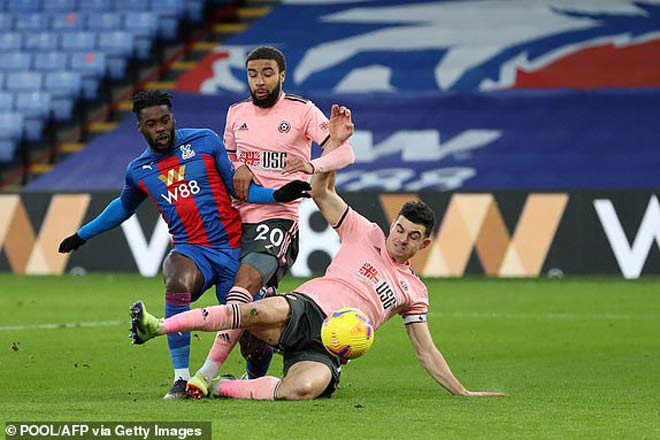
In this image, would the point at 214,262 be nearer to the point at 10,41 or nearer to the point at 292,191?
the point at 292,191

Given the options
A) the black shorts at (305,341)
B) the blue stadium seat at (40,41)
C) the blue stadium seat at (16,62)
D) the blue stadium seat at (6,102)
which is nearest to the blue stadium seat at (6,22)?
the blue stadium seat at (40,41)

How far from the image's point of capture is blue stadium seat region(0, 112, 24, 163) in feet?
82.5

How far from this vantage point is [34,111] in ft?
85.9

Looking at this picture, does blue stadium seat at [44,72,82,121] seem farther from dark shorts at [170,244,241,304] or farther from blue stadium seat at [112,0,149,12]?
dark shorts at [170,244,241,304]

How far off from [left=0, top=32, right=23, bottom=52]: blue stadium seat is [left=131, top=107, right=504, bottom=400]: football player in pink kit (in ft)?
65.4

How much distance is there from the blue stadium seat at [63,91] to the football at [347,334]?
18.2 metres

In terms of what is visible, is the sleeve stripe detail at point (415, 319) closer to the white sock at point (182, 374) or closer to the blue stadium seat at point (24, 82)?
the white sock at point (182, 374)

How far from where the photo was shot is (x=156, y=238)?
21.0 m

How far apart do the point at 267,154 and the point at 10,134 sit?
55.0ft

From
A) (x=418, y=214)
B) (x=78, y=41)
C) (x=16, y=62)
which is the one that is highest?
(x=418, y=214)

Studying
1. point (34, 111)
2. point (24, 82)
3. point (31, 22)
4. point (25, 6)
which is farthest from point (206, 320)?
point (25, 6)

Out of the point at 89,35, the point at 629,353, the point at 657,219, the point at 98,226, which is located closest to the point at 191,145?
the point at 98,226

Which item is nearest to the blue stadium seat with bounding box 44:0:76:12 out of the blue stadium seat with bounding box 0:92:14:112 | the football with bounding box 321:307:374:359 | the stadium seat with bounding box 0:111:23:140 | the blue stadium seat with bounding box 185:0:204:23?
the blue stadium seat with bounding box 185:0:204:23

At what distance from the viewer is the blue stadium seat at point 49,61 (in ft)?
89.5
